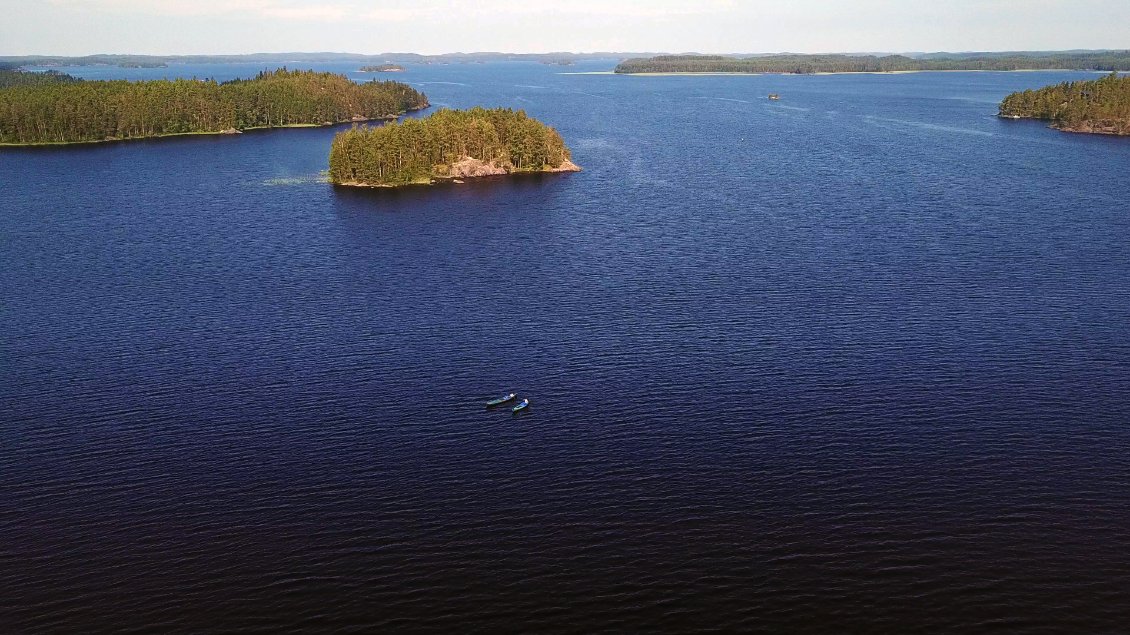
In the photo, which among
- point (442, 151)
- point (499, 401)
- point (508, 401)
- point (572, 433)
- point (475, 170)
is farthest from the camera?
point (475, 170)

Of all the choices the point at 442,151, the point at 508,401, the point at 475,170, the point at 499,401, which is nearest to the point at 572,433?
the point at 508,401

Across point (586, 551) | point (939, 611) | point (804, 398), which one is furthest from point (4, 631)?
point (804, 398)

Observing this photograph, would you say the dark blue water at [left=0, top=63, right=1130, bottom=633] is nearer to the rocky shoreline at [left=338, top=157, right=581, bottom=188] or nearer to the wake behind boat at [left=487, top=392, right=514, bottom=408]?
the wake behind boat at [left=487, top=392, right=514, bottom=408]

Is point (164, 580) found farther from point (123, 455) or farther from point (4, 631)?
point (123, 455)

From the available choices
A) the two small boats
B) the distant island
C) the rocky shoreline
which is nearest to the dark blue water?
the two small boats

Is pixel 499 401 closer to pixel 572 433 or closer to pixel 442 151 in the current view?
pixel 572 433

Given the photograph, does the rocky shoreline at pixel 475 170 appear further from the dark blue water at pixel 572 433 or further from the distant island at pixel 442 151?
the dark blue water at pixel 572 433
